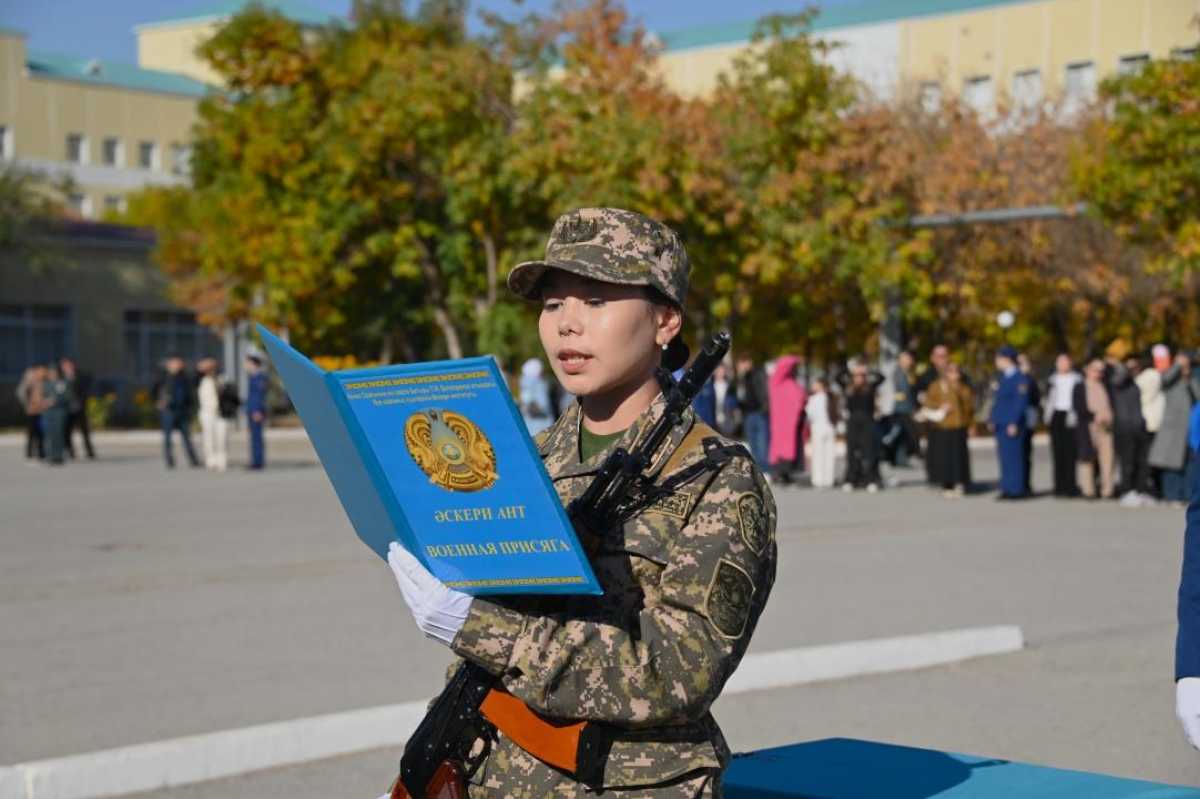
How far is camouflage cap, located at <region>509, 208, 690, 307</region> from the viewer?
Result: 10.3 ft

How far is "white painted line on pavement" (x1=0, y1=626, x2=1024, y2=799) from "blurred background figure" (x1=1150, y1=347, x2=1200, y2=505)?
37.7 feet

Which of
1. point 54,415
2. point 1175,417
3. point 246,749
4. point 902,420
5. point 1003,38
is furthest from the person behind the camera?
point 1003,38

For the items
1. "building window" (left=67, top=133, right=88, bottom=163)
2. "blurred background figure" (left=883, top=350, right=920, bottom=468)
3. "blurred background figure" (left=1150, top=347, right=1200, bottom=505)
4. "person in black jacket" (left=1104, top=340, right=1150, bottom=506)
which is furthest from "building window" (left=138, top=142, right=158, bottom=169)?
"blurred background figure" (left=1150, top=347, right=1200, bottom=505)

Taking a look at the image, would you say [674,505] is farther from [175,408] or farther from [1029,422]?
[175,408]

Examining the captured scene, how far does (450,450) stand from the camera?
288cm

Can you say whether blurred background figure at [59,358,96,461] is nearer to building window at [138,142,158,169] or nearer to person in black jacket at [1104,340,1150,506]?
person in black jacket at [1104,340,1150,506]

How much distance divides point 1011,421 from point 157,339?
152ft

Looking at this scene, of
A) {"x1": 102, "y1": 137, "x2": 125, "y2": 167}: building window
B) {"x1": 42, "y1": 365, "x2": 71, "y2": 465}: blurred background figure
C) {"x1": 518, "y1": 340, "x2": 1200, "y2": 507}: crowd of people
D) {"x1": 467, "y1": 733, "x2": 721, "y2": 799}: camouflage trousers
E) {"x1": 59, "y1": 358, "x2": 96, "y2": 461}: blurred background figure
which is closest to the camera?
{"x1": 467, "y1": 733, "x2": 721, "y2": 799}: camouflage trousers

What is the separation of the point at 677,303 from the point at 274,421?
51.1m

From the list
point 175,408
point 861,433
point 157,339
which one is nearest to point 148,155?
point 157,339

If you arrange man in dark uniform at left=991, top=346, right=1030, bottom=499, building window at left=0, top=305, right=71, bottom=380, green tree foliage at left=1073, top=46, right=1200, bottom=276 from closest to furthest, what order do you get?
1. man in dark uniform at left=991, top=346, right=1030, bottom=499
2. green tree foliage at left=1073, top=46, right=1200, bottom=276
3. building window at left=0, top=305, right=71, bottom=380

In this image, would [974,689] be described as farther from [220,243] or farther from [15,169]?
[15,169]

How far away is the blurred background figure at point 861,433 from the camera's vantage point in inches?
933

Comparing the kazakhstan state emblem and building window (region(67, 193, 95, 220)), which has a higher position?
building window (region(67, 193, 95, 220))
